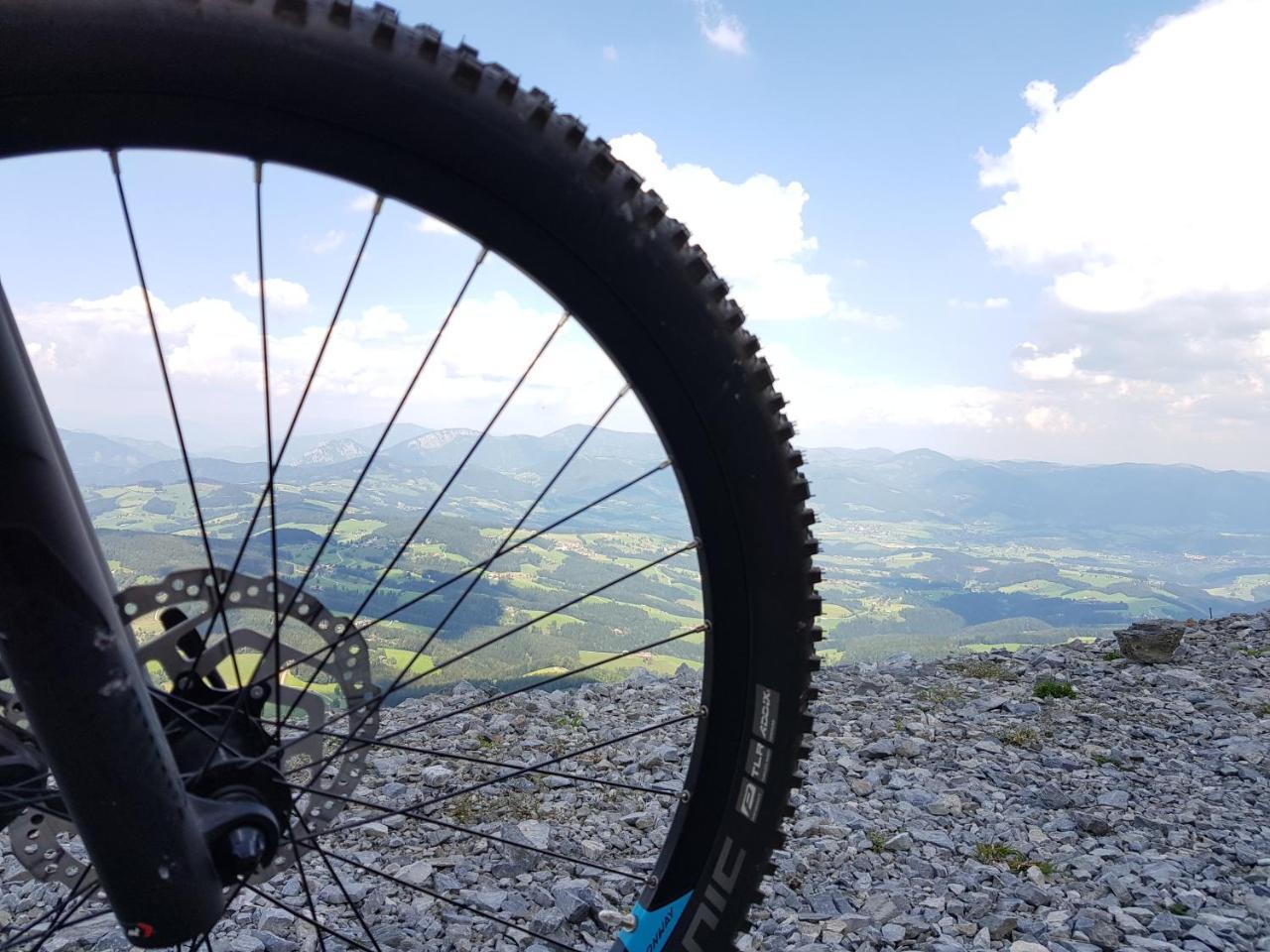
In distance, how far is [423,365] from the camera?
1.85 metres

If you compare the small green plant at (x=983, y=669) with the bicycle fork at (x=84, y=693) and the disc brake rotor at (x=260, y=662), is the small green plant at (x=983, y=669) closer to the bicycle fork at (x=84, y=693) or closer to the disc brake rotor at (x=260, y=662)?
the disc brake rotor at (x=260, y=662)

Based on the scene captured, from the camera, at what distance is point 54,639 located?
144 cm

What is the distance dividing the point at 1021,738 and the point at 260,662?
17.1 feet

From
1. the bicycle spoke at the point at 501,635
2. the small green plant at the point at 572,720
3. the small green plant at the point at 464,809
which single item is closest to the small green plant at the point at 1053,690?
the small green plant at the point at 572,720

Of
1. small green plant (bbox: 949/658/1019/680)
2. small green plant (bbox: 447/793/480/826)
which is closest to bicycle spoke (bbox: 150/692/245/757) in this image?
small green plant (bbox: 447/793/480/826)

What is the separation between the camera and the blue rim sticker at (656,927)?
198 centimetres

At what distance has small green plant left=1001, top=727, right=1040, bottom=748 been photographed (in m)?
5.36

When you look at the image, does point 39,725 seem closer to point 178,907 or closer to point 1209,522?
point 178,907

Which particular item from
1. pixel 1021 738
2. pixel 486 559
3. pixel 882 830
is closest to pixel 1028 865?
pixel 882 830

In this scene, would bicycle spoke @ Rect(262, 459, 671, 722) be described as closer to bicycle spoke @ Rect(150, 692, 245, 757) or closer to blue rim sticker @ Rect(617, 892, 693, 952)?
bicycle spoke @ Rect(150, 692, 245, 757)

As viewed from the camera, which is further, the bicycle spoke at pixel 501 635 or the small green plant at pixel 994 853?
the small green plant at pixel 994 853

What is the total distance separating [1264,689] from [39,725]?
8152mm

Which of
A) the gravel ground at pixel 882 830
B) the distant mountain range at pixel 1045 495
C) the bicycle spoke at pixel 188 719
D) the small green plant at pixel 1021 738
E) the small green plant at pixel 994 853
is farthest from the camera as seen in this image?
the distant mountain range at pixel 1045 495

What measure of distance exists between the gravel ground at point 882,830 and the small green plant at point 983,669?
358 millimetres
